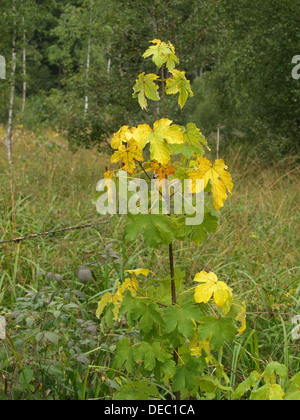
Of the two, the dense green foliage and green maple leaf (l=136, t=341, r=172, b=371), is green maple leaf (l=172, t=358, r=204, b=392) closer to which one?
green maple leaf (l=136, t=341, r=172, b=371)

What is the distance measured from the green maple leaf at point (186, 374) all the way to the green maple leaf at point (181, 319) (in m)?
0.14

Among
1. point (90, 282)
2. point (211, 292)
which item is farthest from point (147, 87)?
point (90, 282)

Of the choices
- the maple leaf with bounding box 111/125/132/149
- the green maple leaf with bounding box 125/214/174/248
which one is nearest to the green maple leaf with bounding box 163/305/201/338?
the green maple leaf with bounding box 125/214/174/248

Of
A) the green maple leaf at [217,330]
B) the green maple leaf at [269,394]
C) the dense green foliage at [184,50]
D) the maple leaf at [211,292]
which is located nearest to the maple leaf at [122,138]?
the maple leaf at [211,292]

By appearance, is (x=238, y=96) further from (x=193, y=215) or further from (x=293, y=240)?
(x=193, y=215)

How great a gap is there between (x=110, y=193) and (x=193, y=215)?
23 centimetres

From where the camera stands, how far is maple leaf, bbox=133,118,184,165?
1.05 meters

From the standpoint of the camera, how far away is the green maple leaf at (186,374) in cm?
116

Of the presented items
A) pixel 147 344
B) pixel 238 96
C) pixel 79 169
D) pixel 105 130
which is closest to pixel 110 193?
pixel 147 344

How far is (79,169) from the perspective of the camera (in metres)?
5.84

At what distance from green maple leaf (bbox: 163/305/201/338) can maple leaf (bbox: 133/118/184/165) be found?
395mm

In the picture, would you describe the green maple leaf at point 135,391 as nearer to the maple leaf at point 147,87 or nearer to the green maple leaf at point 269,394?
the green maple leaf at point 269,394

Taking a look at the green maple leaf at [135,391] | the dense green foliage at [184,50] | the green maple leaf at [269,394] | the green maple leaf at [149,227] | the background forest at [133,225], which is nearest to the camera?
the green maple leaf at [149,227]

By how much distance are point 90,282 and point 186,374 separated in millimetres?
1565
